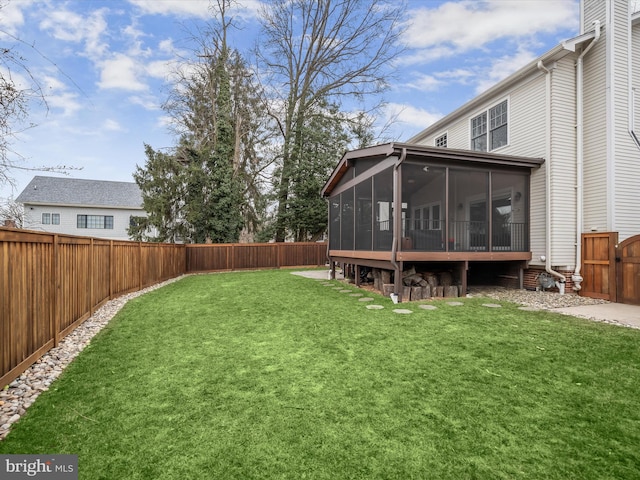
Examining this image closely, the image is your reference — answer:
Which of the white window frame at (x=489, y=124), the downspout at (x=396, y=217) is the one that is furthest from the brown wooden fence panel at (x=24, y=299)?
the white window frame at (x=489, y=124)

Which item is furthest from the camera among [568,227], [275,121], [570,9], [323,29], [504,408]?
[275,121]

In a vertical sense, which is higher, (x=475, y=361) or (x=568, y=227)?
(x=568, y=227)

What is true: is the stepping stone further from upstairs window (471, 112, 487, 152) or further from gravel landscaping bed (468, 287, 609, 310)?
upstairs window (471, 112, 487, 152)

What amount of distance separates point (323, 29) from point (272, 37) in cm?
297

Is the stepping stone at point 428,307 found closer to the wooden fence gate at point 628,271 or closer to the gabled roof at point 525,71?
the wooden fence gate at point 628,271

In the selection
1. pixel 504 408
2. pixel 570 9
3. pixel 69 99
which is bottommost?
pixel 504 408

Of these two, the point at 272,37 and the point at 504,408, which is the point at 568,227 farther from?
the point at 272,37

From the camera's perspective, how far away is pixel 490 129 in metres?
10.1

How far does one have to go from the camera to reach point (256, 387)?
9.35ft

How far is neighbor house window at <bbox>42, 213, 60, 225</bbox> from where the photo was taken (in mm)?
23594

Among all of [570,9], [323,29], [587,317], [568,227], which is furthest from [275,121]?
[587,317]

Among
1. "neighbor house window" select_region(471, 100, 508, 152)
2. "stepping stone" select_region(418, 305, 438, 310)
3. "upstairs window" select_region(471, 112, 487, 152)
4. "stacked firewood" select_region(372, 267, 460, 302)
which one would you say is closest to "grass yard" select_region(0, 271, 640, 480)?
"stepping stone" select_region(418, 305, 438, 310)

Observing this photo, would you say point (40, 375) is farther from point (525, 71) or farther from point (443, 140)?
point (443, 140)

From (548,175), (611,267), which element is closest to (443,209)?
(548,175)
